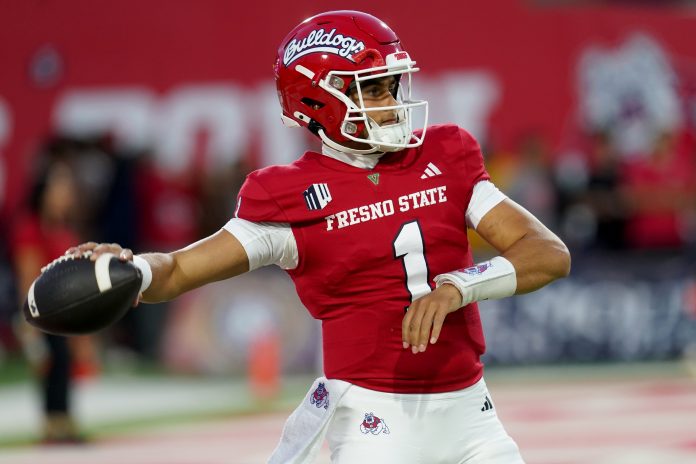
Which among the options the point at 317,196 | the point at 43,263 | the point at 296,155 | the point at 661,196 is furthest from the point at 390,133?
the point at 296,155

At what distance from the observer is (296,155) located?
1160 centimetres

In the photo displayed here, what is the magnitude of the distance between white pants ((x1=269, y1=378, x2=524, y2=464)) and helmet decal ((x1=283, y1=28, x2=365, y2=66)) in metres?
0.94

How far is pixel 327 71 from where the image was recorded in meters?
3.61

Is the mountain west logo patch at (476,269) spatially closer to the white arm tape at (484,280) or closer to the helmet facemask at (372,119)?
the white arm tape at (484,280)

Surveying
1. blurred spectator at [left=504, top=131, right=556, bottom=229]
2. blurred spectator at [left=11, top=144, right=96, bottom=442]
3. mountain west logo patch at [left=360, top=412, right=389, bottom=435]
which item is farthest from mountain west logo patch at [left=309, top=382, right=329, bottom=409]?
blurred spectator at [left=504, top=131, right=556, bottom=229]

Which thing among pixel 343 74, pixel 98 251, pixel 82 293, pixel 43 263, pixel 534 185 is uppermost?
pixel 534 185

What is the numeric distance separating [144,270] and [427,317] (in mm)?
765

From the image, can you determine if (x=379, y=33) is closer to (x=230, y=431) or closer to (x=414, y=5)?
(x=230, y=431)

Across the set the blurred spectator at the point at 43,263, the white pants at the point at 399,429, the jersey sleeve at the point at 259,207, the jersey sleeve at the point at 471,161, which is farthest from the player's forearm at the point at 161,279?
the blurred spectator at the point at 43,263

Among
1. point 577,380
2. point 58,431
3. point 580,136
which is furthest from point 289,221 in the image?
point 580,136

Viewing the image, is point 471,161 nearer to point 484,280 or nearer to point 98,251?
point 484,280

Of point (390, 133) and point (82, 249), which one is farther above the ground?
point (390, 133)

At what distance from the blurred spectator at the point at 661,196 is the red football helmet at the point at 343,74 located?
7.49 m

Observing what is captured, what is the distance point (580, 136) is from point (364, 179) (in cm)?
849
